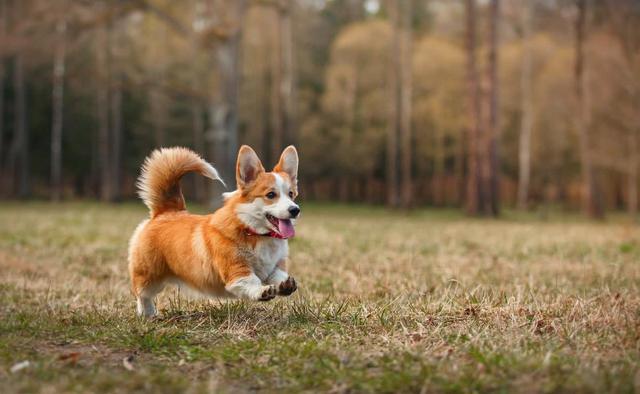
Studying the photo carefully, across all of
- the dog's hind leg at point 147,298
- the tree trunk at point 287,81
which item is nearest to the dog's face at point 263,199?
the dog's hind leg at point 147,298

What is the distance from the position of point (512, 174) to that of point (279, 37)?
16.4m

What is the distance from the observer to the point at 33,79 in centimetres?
3453

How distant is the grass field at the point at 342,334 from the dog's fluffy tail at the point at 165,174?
28.6 inches

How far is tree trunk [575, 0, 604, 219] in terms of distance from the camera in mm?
22328

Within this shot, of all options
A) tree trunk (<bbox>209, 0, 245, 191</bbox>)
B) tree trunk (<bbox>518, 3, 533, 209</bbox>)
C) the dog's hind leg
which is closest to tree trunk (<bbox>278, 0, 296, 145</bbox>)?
tree trunk (<bbox>518, 3, 533, 209</bbox>)

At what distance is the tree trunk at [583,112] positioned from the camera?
22328 mm

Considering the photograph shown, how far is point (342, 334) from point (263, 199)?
1052mm

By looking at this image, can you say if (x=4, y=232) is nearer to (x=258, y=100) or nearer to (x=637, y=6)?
Result: (x=637, y=6)

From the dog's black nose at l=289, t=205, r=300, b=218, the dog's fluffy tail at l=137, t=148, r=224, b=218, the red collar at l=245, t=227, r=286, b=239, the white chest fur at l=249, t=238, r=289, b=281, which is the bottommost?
the white chest fur at l=249, t=238, r=289, b=281

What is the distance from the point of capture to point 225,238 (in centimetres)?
455

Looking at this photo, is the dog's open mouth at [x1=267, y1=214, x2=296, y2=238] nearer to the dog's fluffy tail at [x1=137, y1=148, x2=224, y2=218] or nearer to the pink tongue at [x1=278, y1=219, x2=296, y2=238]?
the pink tongue at [x1=278, y1=219, x2=296, y2=238]

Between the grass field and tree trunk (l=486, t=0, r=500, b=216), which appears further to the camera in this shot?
tree trunk (l=486, t=0, r=500, b=216)

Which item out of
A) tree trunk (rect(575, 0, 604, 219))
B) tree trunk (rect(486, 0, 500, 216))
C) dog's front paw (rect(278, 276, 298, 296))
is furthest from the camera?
tree trunk (rect(575, 0, 604, 219))

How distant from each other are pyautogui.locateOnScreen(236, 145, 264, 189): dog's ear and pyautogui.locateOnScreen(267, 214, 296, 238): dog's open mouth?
1.03ft
